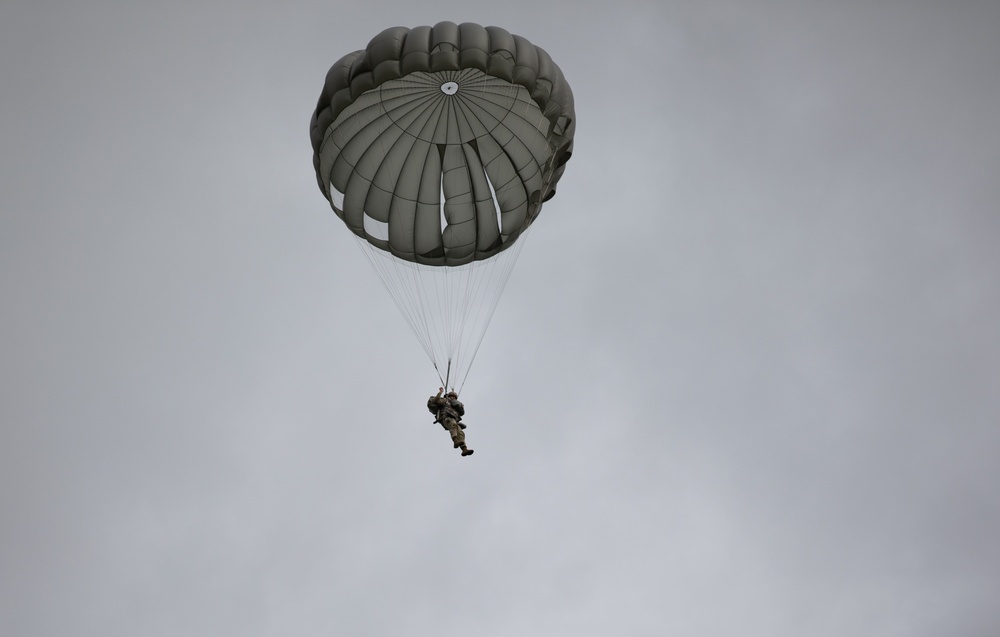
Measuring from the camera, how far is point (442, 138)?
61.9 ft

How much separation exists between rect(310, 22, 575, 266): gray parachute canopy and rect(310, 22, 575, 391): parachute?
0.07 feet

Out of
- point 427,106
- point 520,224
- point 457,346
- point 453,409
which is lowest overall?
point 453,409

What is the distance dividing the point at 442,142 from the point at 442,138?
87 millimetres

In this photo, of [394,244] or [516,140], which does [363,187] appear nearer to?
[394,244]

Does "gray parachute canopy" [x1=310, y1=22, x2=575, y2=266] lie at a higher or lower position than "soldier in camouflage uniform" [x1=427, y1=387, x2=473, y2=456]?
higher

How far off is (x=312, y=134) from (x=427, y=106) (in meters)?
2.41

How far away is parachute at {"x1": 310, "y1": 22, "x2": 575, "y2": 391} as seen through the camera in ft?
55.9

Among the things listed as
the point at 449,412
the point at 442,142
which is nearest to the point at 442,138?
the point at 442,142

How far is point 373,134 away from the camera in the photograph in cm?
1847

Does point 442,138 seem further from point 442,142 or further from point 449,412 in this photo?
point 449,412

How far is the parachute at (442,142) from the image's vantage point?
17.0 m

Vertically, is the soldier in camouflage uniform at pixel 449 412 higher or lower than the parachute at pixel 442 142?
lower

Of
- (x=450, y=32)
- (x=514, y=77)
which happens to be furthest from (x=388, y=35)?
(x=514, y=77)

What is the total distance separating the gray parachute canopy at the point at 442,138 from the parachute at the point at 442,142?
2cm
